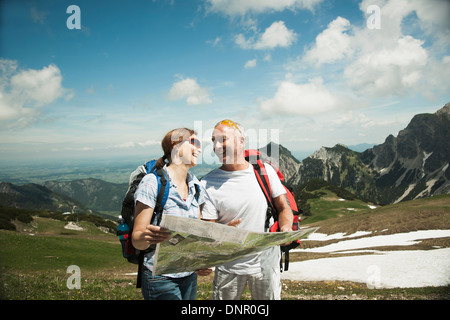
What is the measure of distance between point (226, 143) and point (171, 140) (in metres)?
1.05

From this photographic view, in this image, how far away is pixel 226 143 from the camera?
481 cm

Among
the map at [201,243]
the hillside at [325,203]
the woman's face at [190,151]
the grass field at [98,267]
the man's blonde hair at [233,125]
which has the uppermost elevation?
the man's blonde hair at [233,125]

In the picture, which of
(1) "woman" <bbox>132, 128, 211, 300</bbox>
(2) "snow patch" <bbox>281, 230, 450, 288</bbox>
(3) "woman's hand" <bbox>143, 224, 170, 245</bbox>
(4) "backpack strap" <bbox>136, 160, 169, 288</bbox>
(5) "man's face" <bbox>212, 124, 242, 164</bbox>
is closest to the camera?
(3) "woman's hand" <bbox>143, 224, 170, 245</bbox>

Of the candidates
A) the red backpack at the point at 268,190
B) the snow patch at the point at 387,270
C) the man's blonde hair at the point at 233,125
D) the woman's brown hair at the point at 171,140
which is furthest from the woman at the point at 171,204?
the snow patch at the point at 387,270

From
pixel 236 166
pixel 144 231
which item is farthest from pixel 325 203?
pixel 144 231

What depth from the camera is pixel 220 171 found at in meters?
5.26

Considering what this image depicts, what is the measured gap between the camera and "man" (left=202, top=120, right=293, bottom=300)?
16.0 ft

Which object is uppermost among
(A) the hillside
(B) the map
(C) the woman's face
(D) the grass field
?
(C) the woman's face

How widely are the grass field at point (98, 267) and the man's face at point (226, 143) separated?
9086mm

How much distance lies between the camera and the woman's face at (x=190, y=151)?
432 centimetres

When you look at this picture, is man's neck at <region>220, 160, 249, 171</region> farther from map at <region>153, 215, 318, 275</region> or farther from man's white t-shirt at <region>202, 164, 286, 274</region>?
map at <region>153, 215, 318, 275</region>

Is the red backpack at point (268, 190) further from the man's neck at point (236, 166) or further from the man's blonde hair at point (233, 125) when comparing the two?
the man's blonde hair at point (233, 125)

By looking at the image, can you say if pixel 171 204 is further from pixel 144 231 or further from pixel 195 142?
pixel 195 142

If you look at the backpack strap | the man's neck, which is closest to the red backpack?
the man's neck
